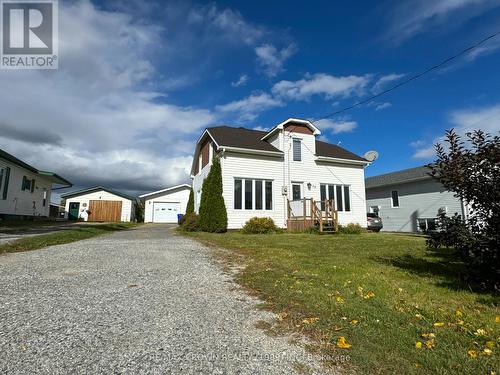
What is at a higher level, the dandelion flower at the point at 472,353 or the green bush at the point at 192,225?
the green bush at the point at 192,225

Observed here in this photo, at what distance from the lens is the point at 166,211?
35312 mm

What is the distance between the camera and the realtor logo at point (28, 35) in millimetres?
10969

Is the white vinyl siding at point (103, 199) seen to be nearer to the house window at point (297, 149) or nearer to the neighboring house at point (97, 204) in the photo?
the neighboring house at point (97, 204)

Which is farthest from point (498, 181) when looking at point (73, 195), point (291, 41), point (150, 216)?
point (73, 195)

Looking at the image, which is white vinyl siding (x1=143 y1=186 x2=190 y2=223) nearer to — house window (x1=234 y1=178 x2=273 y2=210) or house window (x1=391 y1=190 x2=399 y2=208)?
house window (x1=234 y1=178 x2=273 y2=210)

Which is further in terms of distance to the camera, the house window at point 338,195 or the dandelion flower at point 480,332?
the house window at point 338,195

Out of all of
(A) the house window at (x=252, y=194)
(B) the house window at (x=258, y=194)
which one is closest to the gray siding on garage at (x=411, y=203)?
(A) the house window at (x=252, y=194)

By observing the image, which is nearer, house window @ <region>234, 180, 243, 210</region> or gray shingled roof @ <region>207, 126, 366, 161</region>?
house window @ <region>234, 180, 243, 210</region>

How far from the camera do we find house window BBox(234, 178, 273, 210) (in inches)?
695

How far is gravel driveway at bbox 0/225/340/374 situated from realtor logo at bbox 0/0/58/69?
9.33m

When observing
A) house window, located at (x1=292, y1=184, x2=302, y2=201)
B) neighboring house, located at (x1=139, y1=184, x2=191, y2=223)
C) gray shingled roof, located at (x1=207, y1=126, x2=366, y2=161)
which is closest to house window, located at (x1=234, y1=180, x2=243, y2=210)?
gray shingled roof, located at (x1=207, y1=126, x2=366, y2=161)

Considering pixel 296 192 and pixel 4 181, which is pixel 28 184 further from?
pixel 296 192

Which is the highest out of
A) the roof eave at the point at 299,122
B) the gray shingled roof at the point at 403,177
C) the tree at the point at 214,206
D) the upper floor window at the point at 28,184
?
the roof eave at the point at 299,122

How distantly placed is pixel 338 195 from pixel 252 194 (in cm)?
616
